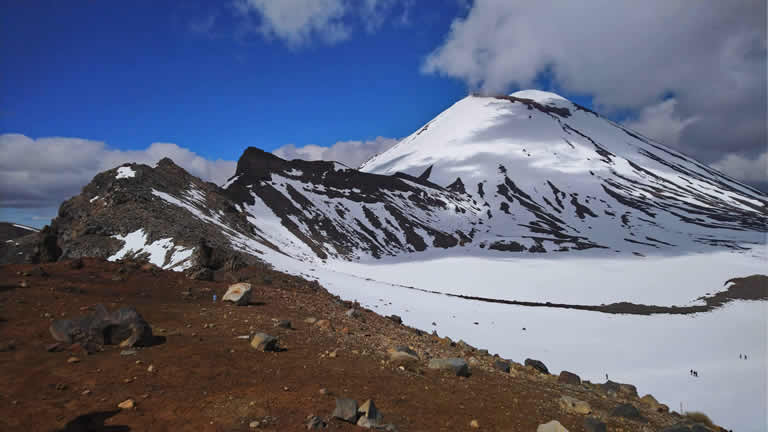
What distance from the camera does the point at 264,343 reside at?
9008 mm

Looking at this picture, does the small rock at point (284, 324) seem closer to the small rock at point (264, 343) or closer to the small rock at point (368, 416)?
the small rock at point (264, 343)

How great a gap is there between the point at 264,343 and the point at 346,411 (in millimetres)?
3412

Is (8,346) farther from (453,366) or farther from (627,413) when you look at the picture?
(627,413)

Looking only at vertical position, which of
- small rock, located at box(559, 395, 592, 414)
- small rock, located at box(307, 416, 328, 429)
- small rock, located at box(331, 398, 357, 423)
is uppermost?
small rock, located at box(559, 395, 592, 414)

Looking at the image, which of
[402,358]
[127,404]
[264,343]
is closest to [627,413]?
[402,358]

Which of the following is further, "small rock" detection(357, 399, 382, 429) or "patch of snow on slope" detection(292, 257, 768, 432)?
"patch of snow on slope" detection(292, 257, 768, 432)

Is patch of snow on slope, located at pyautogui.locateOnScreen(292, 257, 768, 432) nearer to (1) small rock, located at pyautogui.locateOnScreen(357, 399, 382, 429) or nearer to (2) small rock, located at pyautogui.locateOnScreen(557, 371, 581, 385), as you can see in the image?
(2) small rock, located at pyautogui.locateOnScreen(557, 371, 581, 385)

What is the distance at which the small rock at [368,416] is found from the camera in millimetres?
6305

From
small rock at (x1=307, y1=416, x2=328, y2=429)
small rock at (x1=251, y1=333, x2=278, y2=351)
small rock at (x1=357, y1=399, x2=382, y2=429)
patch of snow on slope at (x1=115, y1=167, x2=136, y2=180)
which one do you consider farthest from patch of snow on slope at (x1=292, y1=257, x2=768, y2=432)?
small rock at (x1=307, y1=416, x2=328, y2=429)

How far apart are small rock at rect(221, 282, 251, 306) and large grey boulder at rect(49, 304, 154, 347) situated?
4.23 m

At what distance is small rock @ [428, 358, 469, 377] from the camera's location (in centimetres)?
942

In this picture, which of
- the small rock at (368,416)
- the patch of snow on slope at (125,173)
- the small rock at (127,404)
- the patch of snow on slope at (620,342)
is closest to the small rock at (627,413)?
the small rock at (368,416)

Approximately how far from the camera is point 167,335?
31.3ft

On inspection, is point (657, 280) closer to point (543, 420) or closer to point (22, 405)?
point (543, 420)
